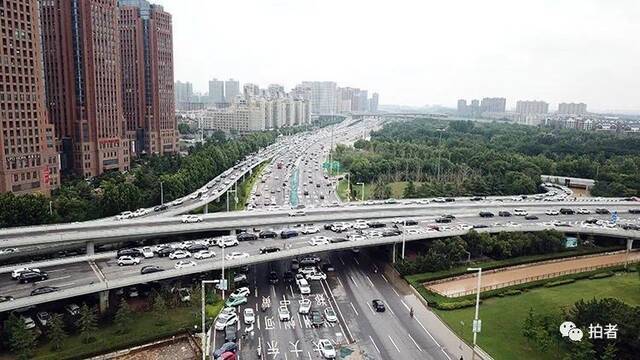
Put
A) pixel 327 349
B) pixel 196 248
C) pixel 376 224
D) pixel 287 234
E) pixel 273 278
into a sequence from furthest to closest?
pixel 376 224 → pixel 287 234 → pixel 196 248 → pixel 273 278 → pixel 327 349

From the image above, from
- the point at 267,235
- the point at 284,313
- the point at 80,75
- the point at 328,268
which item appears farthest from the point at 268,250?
the point at 80,75

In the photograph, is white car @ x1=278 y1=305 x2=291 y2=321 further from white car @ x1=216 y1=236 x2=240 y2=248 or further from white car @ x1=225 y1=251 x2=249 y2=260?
white car @ x1=216 y1=236 x2=240 y2=248

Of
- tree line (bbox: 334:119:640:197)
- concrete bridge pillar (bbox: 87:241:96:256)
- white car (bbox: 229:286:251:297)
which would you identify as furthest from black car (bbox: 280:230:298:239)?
tree line (bbox: 334:119:640:197)

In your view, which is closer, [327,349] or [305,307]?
[327,349]

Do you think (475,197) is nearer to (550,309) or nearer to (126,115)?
(550,309)

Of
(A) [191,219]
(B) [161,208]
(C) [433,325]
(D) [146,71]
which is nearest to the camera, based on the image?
(C) [433,325]

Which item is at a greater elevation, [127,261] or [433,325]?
[127,261]

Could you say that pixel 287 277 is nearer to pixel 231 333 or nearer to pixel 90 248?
pixel 231 333
